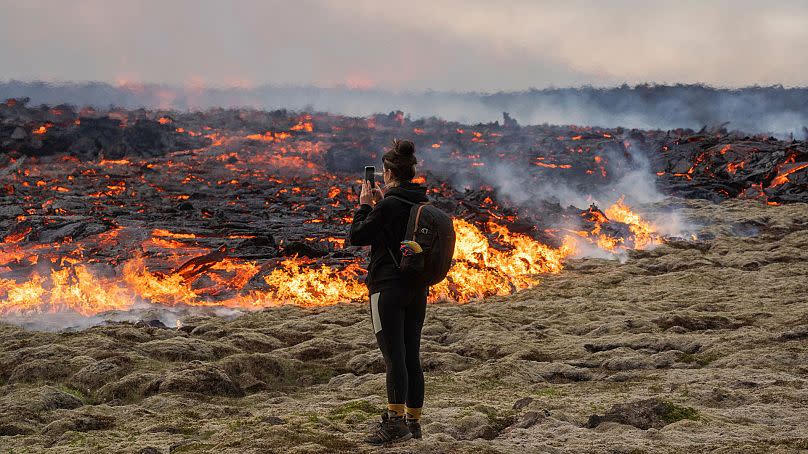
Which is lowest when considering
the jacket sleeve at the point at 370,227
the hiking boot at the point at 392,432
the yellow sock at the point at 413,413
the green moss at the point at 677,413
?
the green moss at the point at 677,413

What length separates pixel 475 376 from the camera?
10906 millimetres

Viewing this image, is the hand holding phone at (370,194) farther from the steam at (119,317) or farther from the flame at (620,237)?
the flame at (620,237)

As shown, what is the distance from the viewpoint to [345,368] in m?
11.6

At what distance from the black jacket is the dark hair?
0.15 meters

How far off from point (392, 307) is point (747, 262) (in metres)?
15.4

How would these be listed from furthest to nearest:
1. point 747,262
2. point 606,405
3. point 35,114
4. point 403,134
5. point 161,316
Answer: point 403,134 < point 35,114 < point 747,262 < point 161,316 < point 606,405

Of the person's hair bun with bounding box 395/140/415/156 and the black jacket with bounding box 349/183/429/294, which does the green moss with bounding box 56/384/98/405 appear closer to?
the black jacket with bounding box 349/183/429/294

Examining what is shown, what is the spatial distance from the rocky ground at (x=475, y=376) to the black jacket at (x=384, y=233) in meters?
1.49

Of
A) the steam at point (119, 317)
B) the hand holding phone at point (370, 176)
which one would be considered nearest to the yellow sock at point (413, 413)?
the hand holding phone at point (370, 176)

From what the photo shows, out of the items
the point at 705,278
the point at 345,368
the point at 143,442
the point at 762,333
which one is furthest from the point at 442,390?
the point at 705,278

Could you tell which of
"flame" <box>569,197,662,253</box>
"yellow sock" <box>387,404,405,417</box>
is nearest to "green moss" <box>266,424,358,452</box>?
"yellow sock" <box>387,404,405,417</box>

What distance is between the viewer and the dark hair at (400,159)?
261 inches

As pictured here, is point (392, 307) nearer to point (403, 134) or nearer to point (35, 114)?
point (35, 114)

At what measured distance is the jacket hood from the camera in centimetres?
661
